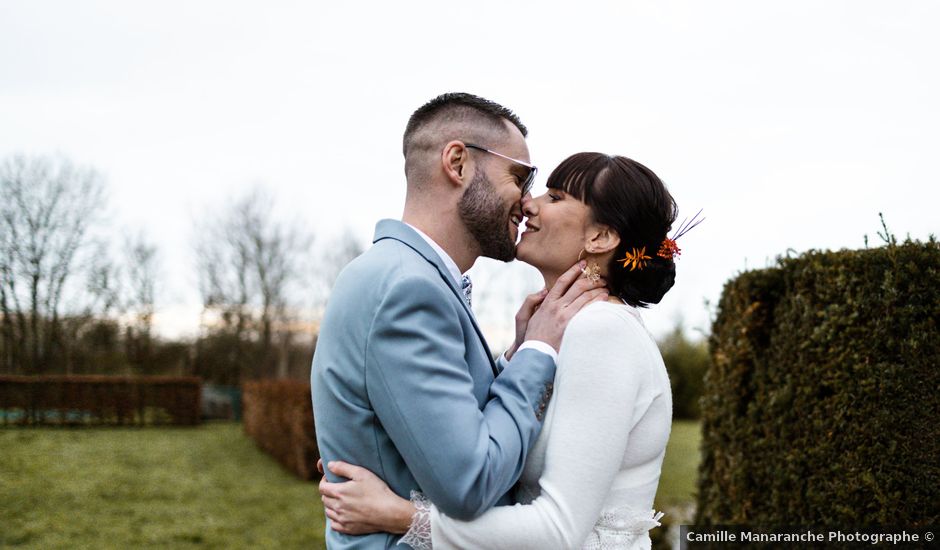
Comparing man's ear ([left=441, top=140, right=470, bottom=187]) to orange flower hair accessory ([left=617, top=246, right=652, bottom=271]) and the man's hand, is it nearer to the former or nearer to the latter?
the man's hand

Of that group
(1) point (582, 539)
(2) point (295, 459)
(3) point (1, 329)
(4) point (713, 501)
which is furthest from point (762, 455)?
(3) point (1, 329)

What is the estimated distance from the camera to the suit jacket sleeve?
7.01ft

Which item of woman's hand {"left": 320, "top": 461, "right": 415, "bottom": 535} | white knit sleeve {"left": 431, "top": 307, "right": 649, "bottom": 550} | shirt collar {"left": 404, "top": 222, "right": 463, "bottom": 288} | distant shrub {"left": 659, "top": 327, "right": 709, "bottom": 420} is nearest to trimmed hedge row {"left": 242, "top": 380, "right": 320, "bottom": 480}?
shirt collar {"left": 404, "top": 222, "right": 463, "bottom": 288}

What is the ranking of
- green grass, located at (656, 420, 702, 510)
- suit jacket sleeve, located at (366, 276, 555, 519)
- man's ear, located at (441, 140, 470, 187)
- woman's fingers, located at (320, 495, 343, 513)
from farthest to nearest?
1. green grass, located at (656, 420, 702, 510)
2. man's ear, located at (441, 140, 470, 187)
3. woman's fingers, located at (320, 495, 343, 513)
4. suit jacket sleeve, located at (366, 276, 555, 519)

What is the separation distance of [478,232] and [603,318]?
61cm

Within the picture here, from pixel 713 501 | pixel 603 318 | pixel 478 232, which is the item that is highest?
pixel 478 232

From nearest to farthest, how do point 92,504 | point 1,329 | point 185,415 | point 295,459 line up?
point 92,504 → point 295,459 → point 1,329 → point 185,415

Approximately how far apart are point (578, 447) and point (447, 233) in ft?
3.01

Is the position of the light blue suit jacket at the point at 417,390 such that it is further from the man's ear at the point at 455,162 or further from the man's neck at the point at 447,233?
the man's ear at the point at 455,162

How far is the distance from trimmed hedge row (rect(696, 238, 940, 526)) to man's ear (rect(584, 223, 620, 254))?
2.46 meters

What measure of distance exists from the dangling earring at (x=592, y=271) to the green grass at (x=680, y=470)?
594cm

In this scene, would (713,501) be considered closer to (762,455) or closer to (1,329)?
(762,455)

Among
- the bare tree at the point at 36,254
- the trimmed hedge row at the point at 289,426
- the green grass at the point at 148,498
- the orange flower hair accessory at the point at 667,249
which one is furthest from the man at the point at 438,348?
the bare tree at the point at 36,254

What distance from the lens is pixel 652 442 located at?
2.64m
